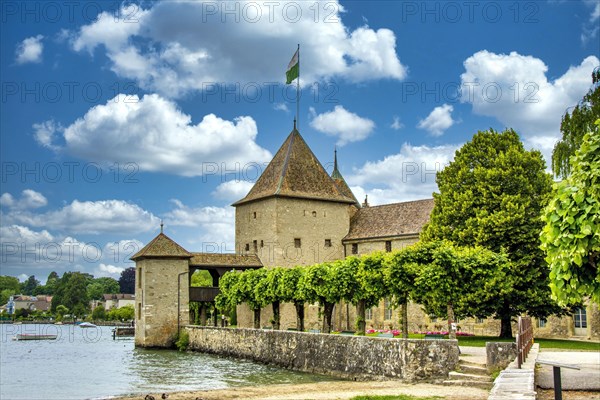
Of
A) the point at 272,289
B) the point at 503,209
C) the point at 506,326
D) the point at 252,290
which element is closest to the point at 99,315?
the point at 252,290

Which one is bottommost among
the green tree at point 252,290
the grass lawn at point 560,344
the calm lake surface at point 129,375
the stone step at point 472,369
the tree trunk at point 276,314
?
the calm lake surface at point 129,375

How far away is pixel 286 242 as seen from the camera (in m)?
44.6

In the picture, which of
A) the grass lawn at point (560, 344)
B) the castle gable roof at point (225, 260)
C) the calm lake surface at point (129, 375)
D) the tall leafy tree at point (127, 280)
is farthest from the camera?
the tall leafy tree at point (127, 280)

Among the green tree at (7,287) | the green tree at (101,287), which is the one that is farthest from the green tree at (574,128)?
the green tree at (7,287)

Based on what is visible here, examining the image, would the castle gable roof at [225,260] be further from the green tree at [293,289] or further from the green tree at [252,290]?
the green tree at [293,289]

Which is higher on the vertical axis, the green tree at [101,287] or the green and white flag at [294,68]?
the green and white flag at [294,68]

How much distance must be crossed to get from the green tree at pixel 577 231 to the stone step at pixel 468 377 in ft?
30.0

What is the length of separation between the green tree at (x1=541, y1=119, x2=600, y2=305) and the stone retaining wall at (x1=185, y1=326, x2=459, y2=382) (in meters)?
11.2

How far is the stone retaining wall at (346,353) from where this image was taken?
65.8 ft

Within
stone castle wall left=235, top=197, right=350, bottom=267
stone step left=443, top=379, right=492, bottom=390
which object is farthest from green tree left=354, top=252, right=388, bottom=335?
stone castle wall left=235, top=197, right=350, bottom=267

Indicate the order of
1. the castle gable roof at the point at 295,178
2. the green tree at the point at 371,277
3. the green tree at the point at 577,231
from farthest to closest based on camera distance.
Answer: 1. the castle gable roof at the point at 295,178
2. the green tree at the point at 371,277
3. the green tree at the point at 577,231

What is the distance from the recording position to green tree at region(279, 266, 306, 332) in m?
33.2

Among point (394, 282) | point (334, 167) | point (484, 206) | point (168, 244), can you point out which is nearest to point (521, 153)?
point (484, 206)

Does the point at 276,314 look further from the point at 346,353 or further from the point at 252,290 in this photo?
the point at 346,353
